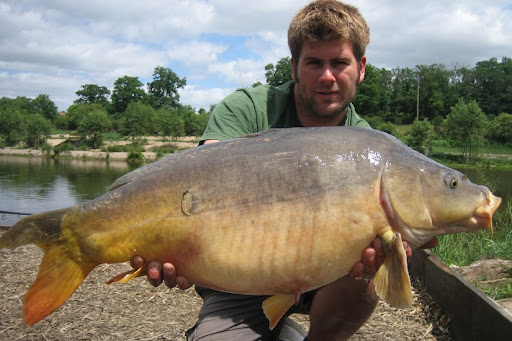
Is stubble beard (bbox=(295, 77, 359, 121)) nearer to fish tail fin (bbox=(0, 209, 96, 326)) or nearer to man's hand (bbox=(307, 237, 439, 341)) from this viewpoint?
man's hand (bbox=(307, 237, 439, 341))

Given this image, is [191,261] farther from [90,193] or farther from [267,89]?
[90,193]

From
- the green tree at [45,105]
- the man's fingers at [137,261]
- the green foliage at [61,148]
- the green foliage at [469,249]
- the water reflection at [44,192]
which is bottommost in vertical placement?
the water reflection at [44,192]

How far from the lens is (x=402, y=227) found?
1880 mm

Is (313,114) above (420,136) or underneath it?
above

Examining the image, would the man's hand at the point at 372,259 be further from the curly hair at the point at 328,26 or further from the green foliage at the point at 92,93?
the green foliage at the point at 92,93

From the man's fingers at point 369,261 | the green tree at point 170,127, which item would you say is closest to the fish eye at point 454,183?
the man's fingers at point 369,261

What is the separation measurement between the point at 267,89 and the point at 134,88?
81.2 metres

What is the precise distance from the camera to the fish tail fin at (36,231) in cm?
187

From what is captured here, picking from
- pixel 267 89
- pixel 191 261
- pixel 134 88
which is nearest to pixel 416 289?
pixel 267 89

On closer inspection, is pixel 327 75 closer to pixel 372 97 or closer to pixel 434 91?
pixel 372 97

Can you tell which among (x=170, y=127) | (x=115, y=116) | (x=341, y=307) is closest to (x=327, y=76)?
(x=341, y=307)

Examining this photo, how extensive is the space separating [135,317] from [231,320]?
151 cm

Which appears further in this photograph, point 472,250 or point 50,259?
point 472,250

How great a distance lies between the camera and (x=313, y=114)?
113 inches
